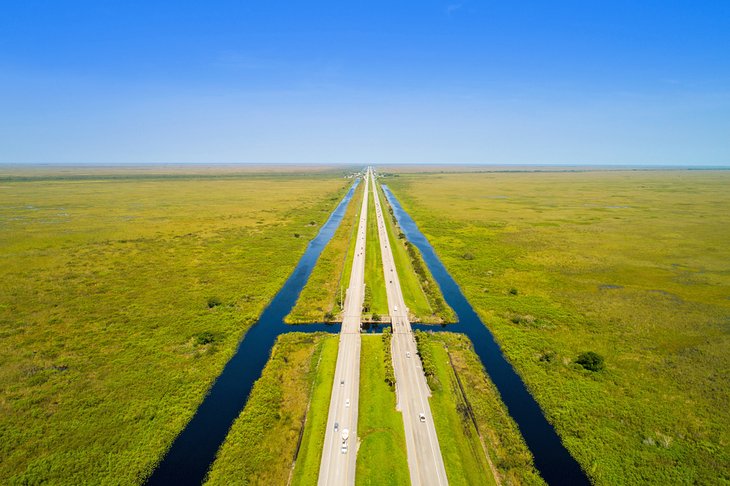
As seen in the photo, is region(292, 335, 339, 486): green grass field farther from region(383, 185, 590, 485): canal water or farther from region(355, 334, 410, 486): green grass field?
region(383, 185, 590, 485): canal water

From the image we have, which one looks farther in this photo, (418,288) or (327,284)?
(327,284)

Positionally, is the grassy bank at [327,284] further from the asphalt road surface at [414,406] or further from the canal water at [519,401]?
the canal water at [519,401]

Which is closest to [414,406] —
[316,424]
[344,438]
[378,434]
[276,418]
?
[378,434]

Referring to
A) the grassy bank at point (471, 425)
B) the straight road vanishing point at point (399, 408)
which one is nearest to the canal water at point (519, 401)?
the grassy bank at point (471, 425)

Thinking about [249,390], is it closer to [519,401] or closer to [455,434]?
[455,434]

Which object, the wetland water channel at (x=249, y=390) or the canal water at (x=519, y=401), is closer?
the wetland water channel at (x=249, y=390)

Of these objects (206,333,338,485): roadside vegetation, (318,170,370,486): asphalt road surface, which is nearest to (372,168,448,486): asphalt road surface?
(318,170,370,486): asphalt road surface
